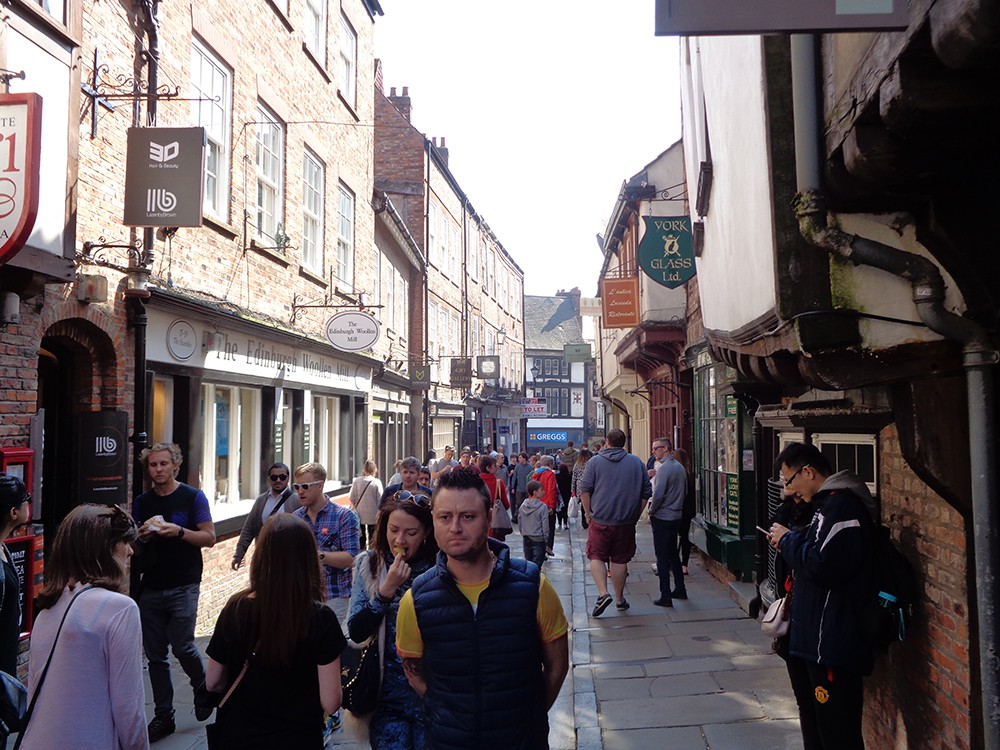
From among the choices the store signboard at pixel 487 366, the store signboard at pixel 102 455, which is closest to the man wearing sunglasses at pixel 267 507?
the store signboard at pixel 102 455

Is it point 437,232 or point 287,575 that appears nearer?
point 287,575

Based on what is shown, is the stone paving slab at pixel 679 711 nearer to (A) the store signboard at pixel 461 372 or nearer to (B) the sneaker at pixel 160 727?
(B) the sneaker at pixel 160 727

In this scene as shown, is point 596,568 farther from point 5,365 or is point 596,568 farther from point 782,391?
point 5,365

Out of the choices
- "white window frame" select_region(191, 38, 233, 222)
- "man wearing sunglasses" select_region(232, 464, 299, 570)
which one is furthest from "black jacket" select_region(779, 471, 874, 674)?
"white window frame" select_region(191, 38, 233, 222)

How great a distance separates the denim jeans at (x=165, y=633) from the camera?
616 centimetres

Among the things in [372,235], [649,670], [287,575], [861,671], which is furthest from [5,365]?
[372,235]

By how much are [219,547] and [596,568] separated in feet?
14.4

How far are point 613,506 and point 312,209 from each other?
26.1 ft

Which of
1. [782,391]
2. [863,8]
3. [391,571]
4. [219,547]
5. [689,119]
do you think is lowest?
[219,547]

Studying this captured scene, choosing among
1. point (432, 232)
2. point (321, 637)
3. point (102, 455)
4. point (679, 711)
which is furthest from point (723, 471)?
point (432, 232)

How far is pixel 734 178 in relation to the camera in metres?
5.77

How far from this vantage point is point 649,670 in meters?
7.72

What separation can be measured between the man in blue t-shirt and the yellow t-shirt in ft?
10.5

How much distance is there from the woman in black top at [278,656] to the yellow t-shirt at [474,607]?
12.6 inches
